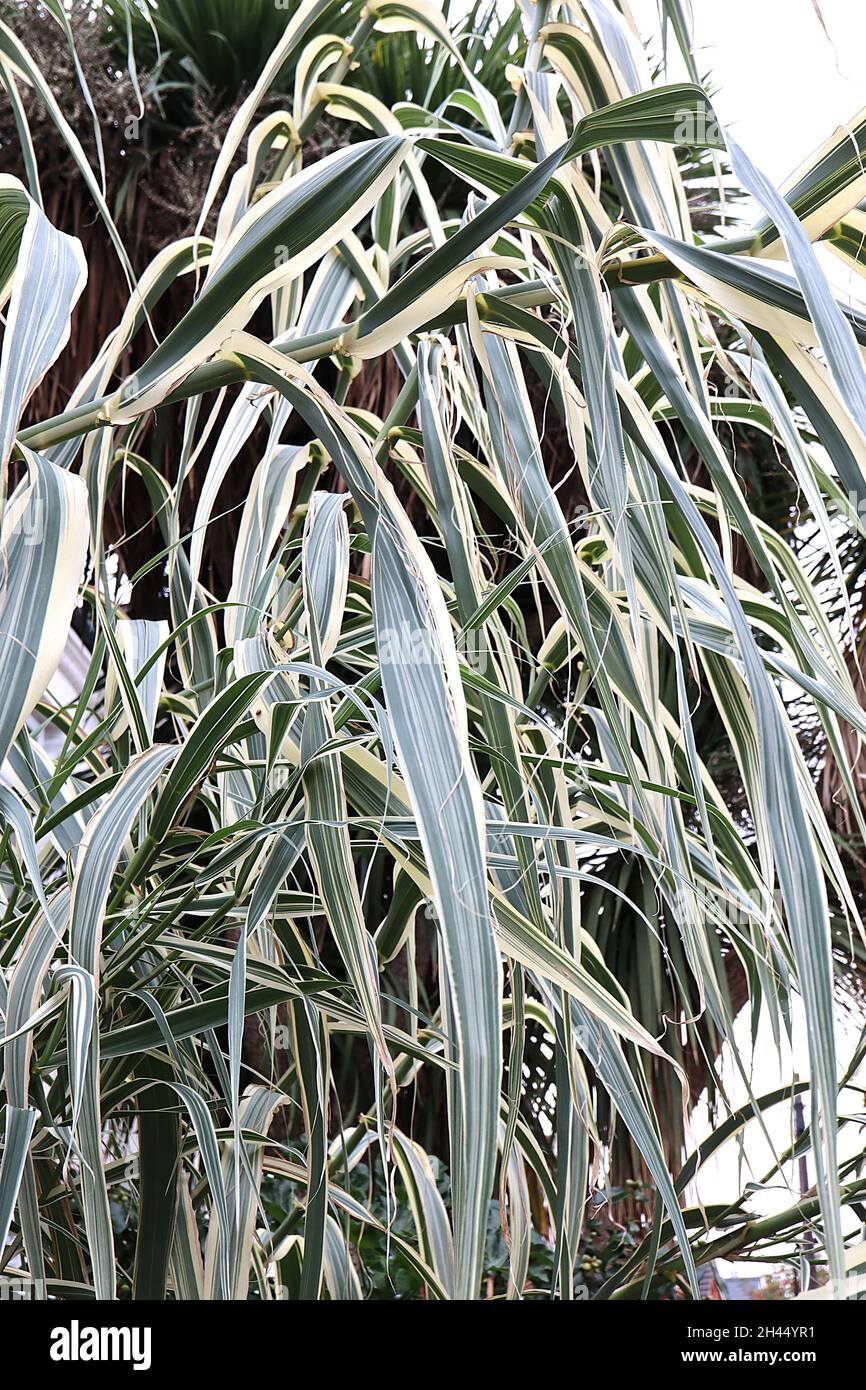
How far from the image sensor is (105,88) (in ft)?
4.64

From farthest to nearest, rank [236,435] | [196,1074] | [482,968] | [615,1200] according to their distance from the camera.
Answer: [615,1200] → [236,435] → [196,1074] → [482,968]

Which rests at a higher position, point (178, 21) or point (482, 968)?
point (178, 21)

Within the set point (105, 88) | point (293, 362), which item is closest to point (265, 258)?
point (293, 362)

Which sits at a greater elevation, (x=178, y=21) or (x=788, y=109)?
(x=178, y=21)

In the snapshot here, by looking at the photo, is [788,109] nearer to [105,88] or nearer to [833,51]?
[833,51]

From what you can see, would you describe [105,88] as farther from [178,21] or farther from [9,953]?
[9,953]

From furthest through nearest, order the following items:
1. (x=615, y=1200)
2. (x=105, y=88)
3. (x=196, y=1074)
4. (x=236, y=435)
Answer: (x=105, y=88)
(x=615, y=1200)
(x=236, y=435)
(x=196, y=1074)

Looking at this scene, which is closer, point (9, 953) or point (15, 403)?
point (15, 403)

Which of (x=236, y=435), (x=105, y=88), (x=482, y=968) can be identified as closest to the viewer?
(x=482, y=968)
